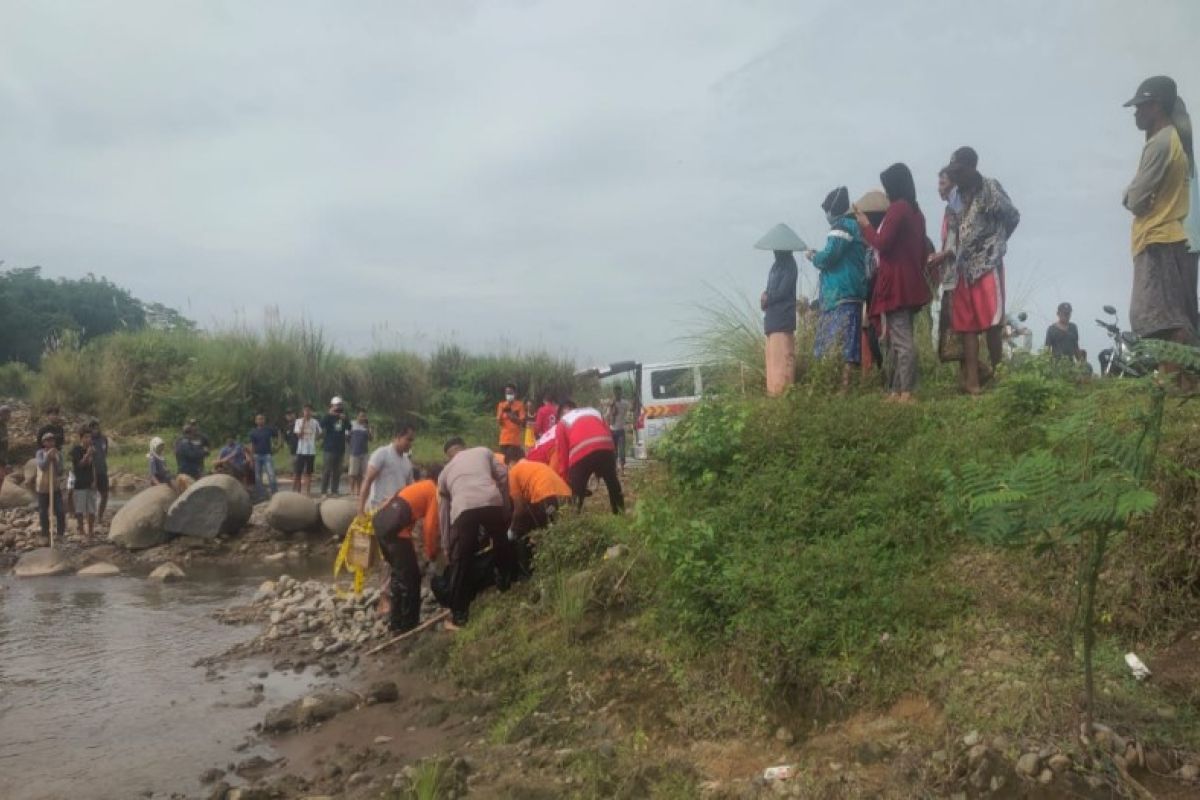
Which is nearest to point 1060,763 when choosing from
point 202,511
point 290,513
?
point 290,513

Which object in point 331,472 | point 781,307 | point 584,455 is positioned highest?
point 781,307

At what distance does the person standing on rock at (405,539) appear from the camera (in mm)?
8445

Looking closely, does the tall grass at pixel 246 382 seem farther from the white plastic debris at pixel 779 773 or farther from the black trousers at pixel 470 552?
the white plastic debris at pixel 779 773

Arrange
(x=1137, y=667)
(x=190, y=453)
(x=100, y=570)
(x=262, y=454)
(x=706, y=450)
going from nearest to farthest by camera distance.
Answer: (x=1137, y=667), (x=706, y=450), (x=100, y=570), (x=190, y=453), (x=262, y=454)

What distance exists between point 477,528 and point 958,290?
445cm

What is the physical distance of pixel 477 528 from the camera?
26.5 feet

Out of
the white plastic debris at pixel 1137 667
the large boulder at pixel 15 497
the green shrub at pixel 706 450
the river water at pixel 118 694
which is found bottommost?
the river water at pixel 118 694

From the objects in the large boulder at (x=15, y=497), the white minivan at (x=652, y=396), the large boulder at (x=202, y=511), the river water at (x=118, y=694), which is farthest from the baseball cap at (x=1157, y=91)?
the large boulder at (x=15, y=497)

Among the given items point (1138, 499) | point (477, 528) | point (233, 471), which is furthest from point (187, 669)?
point (233, 471)

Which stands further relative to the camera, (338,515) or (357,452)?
(357,452)

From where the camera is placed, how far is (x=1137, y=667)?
4.30m

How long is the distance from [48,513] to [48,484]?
0.48 metres

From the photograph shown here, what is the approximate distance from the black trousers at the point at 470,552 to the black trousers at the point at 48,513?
32.6 ft

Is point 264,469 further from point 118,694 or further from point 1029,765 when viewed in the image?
point 1029,765
